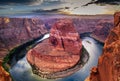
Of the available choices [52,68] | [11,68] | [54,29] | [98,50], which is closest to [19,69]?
[11,68]

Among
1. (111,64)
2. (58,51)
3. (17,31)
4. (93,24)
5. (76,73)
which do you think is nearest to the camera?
(111,64)

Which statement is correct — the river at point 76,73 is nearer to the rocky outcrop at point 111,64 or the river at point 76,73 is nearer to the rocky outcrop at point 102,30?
the rocky outcrop at point 102,30

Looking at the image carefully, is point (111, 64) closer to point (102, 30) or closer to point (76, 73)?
point (76, 73)

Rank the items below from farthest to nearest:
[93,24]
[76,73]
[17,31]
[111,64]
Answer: [17,31]
[93,24]
[76,73]
[111,64]

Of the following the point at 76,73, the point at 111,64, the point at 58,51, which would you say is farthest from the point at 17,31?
the point at 111,64

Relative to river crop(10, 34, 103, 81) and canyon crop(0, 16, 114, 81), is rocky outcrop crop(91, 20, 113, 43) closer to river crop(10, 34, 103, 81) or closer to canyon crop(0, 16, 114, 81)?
canyon crop(0, 16, 114, 81)

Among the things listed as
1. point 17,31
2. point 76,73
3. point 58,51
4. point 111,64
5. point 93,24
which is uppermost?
point 111,64

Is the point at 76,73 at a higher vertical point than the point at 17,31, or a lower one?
lower

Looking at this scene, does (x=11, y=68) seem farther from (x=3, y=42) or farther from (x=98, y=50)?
(x=98, y=50)
